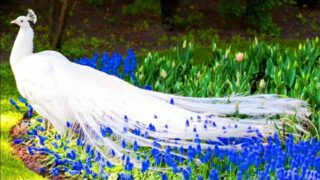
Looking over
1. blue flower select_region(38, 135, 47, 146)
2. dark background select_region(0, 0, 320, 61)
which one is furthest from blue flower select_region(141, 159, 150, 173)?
dark background select_region(0, 0, 320, 61)

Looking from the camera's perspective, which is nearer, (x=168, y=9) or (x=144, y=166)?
(x=144, y=166)

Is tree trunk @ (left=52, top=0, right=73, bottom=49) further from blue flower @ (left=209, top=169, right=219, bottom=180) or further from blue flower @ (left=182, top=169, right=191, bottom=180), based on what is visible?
blue flower @ (left=209, top=169, right=219, bottom=180)

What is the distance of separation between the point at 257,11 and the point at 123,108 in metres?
6.21

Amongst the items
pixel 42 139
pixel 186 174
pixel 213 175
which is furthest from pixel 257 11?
pixel 213 175

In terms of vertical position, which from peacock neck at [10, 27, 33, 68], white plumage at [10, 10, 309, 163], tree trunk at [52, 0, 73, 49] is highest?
tree trunk at [52, 0, 73, 49]

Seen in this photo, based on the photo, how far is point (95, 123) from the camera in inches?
188

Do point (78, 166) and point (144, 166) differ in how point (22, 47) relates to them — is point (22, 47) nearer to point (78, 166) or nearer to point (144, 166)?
point (78, 166)

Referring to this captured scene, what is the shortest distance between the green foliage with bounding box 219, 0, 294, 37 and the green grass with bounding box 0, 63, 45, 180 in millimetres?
3794

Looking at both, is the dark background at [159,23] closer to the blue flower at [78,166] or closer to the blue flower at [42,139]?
the blue flower at [42,139]

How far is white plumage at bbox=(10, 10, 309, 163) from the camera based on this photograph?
4520 mm

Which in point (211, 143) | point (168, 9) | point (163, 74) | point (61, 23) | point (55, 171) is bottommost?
point (55, 171)

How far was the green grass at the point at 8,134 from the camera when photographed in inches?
Answer: 195

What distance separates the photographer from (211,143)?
177 inches

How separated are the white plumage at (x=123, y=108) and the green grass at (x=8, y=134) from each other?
411 mm
